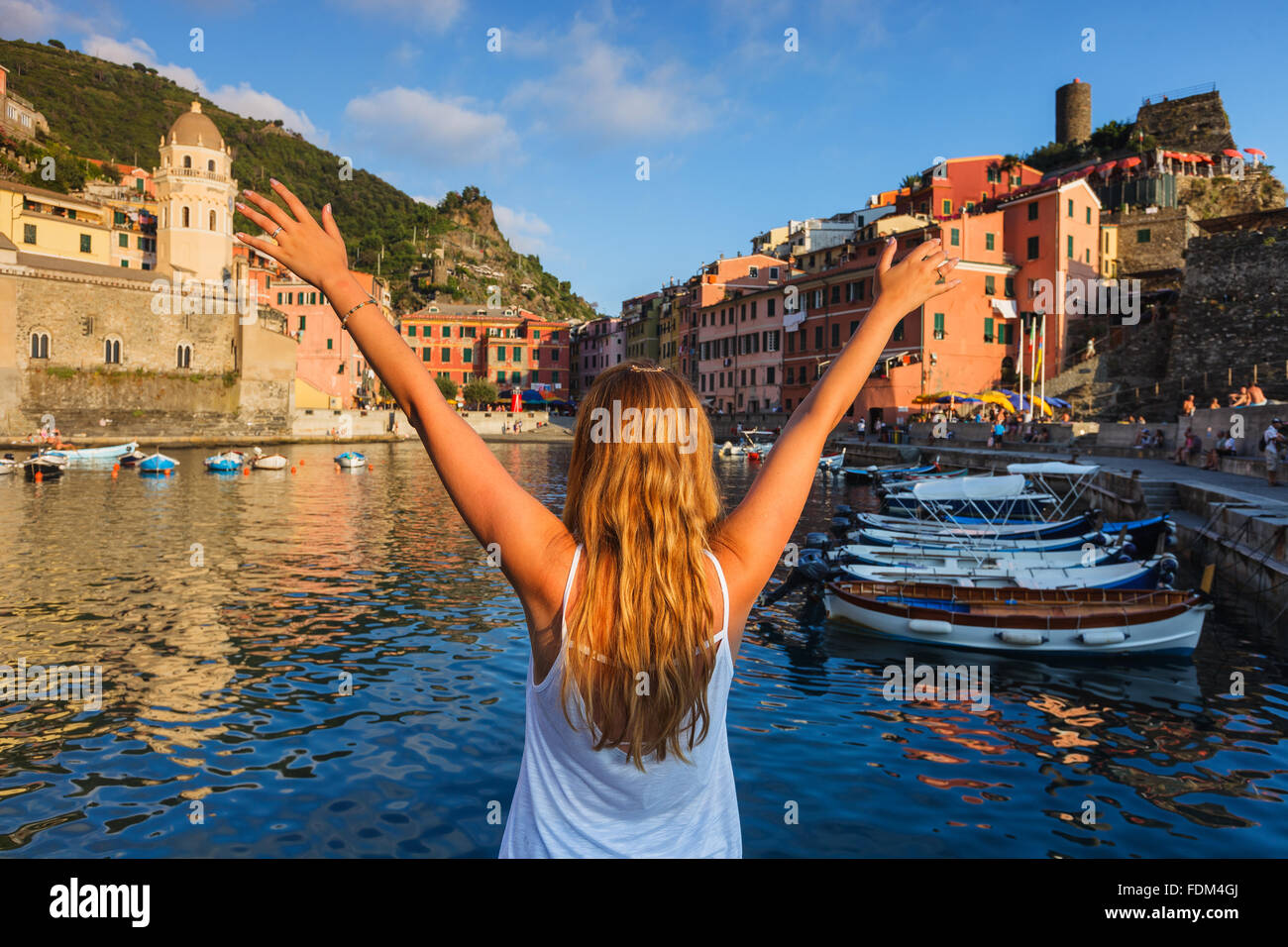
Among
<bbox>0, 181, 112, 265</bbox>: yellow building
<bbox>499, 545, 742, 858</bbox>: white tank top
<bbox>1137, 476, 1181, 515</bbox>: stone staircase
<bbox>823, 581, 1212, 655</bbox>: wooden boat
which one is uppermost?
<bbox>0, 181, 112, 265</bbox>: yellow building

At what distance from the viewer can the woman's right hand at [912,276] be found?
2.09 meters

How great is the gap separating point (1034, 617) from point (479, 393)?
79760 mm

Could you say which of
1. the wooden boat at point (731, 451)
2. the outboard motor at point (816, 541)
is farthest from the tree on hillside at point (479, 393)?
the outboard motor at point (816, 541)

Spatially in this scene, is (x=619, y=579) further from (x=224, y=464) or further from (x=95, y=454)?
(x=95, y=454)

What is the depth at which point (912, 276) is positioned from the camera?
2100 mm

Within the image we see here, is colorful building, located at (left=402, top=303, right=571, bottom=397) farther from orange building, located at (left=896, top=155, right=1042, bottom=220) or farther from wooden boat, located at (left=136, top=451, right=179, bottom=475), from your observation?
wooden boat, located at (left=136, top=451, right=179, bottom=475)

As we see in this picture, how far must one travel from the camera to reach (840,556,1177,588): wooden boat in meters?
13.4

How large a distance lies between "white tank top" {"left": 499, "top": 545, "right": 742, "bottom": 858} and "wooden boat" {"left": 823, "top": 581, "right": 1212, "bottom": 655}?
1101 centimetres

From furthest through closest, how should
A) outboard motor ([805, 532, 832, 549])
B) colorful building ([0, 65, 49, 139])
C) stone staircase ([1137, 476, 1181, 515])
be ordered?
colorful building ([0, 65, 49, 139]), stone staircase ([1137, 476, 1181, 515]), outboard motor ([805, 532, 832, 549])

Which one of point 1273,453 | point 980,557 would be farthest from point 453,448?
point 1273,453

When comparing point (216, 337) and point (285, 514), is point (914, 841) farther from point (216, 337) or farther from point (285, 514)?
point (216, 337)

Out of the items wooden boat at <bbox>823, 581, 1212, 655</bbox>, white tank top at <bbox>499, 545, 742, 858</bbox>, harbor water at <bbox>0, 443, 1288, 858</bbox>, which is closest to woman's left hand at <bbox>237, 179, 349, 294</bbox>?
white tank top at <bbox>499, 545, 742, 858</bbox>

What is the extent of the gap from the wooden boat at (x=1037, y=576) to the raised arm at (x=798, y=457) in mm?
11963

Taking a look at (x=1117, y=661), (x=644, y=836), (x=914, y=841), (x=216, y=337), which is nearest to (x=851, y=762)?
(x=914, y=841)
